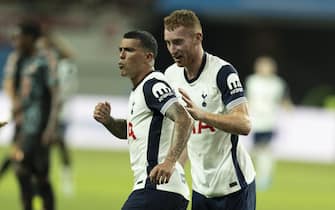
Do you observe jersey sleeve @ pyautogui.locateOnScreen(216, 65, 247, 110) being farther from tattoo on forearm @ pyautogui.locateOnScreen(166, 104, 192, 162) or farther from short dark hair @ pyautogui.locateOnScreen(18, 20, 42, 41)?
short dark hair @ pyautogui.locateOnScreen(18, 20, 42, 41)

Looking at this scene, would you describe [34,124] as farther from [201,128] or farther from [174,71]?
[201,128]

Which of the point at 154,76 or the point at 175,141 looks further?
the point at 154,76

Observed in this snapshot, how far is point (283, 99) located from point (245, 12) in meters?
14.4

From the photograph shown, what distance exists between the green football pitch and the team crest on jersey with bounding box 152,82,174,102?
22.1 feet

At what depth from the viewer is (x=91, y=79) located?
3312 centimetres

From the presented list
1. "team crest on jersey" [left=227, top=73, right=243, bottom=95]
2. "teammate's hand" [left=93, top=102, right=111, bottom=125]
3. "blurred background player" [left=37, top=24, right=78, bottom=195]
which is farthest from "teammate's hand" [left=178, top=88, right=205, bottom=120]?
"blurred background player" [left=37, top=24, right=78, bottom=195]

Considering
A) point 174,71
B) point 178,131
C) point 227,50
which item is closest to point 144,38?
point 174,71

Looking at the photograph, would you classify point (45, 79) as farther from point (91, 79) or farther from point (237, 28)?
point (237, 28)

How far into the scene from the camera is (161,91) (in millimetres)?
7918

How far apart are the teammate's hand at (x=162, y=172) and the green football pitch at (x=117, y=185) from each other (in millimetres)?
6897

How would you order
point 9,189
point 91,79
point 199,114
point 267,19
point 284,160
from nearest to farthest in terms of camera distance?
1. point 199,114
2. point 9,189
3. point 284,160
4. point 91,79
5. point 267,19

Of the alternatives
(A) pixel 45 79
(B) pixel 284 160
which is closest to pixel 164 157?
(A) pixel 45 79

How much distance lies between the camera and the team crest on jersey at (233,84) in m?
8.09

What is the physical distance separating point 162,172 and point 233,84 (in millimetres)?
902
